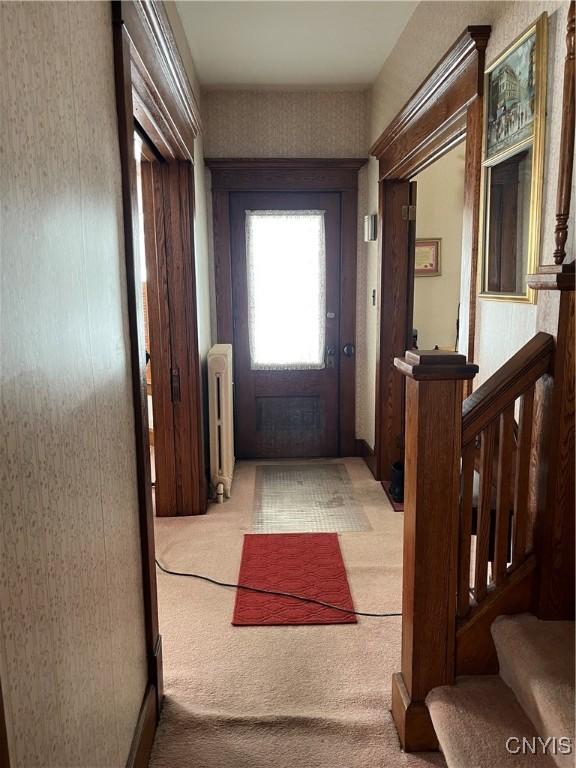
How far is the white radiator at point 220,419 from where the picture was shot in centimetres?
369

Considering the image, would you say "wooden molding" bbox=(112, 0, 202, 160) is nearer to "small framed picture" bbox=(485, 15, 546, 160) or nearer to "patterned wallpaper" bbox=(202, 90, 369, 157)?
"patterned wallpaper" bbox=(202, 90, 369, 157)

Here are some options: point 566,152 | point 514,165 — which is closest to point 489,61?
point 514,165

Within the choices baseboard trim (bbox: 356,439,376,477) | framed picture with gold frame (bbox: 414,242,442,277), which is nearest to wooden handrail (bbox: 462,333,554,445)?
baseboard trim (bbox: 356,439,376,477)

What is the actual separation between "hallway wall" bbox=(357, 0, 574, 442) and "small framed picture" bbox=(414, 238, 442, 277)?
1.46 m

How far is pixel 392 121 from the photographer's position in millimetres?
3316

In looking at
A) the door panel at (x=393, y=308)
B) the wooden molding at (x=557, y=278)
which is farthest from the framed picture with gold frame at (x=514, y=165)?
the door panel at (x=393, y=308)

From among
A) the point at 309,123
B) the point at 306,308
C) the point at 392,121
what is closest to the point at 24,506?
the point at 392,121

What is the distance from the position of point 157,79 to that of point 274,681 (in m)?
2.21

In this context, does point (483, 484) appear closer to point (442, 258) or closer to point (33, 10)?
→ point (33, 10)

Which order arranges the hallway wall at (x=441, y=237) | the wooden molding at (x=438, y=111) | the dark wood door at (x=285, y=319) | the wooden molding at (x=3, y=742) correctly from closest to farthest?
1. the wooden molding at (x=3, y=742)
2. the wooden molding at (x=438, y=111)
3. the dark wood door at (x=285, y=319)
4. the hallway wall at (x=441, y=237)

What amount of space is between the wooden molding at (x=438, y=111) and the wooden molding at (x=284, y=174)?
24.9 inches

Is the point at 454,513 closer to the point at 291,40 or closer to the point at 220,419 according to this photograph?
the point at 220,419

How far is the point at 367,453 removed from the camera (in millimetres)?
4473

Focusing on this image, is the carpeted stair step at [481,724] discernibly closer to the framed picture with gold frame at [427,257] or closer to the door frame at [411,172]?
the door frame at [411,172]
